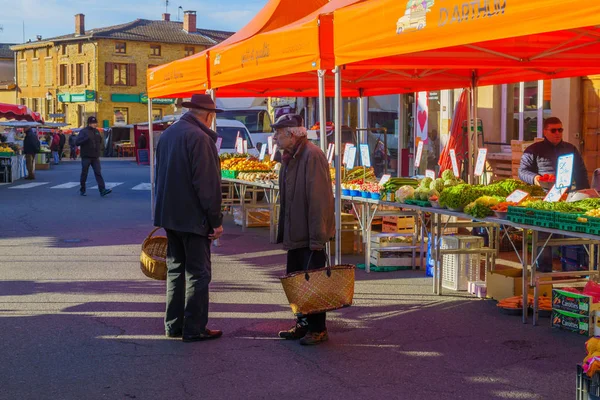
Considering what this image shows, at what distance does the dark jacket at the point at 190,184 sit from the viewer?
7.12 metres

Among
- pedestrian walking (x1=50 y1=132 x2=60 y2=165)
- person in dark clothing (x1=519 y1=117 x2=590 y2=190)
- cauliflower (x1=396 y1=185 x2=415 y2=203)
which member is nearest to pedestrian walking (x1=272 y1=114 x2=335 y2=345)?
cauliflower (x1=396 y1=185 x2=415 y2=203)

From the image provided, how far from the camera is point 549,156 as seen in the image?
1045 centimetres

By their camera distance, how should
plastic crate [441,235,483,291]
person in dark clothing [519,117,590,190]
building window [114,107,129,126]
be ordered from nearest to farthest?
plastic crate [441,235,483,291], person in dark clothing [519,117,590,190], building window [114,107,129,126]

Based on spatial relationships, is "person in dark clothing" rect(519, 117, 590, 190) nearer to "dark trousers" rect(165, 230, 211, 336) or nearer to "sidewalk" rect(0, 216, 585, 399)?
"sidewalk" rect(0, 216, 585, 399)

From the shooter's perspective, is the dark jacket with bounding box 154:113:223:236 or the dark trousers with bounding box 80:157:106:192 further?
the dark trousers with bounding box 80:157:106:192

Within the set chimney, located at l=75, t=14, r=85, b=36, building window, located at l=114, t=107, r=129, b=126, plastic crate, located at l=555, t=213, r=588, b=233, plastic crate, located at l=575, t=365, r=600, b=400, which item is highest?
chimney, located at l=75, t=14, r=85, b=36

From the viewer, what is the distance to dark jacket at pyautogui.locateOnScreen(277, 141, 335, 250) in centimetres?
707

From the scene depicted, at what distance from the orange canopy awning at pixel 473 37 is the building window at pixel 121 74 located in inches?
2471

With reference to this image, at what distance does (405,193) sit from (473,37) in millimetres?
3289

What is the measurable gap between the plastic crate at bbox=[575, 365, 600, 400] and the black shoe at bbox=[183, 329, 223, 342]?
3.58m

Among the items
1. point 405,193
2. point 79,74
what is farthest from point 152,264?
point 79,74

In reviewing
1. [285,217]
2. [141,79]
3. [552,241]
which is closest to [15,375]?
[285,217]

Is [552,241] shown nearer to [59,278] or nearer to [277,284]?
[277,284]

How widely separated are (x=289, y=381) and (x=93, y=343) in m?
1.90
